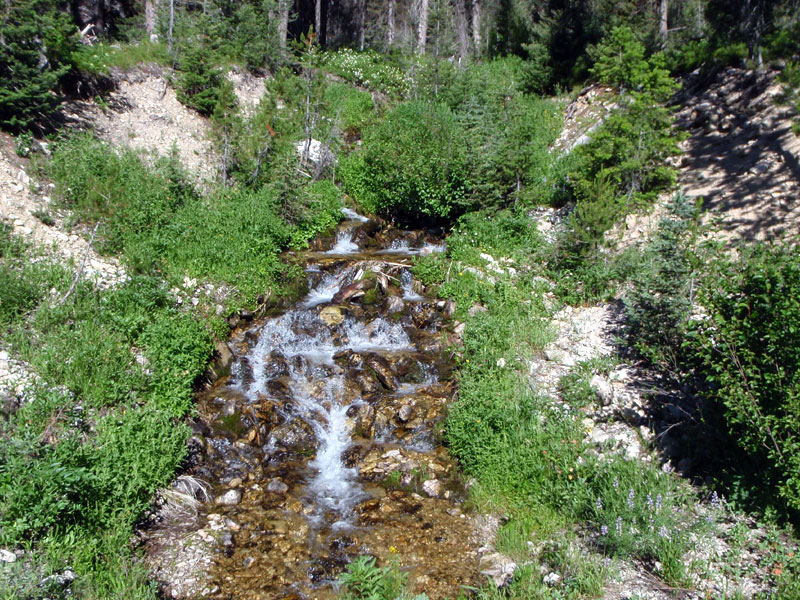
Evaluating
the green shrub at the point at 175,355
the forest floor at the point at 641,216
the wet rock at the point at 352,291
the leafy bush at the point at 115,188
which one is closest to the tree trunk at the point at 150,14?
the forest floor at the point at 641,216

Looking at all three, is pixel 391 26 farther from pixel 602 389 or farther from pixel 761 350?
pixel 761 350

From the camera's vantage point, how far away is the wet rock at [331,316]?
11000 millimetres

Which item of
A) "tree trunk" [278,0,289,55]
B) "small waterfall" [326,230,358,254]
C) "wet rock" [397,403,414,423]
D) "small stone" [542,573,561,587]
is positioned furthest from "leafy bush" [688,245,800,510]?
"tree trunk" [278,0,289,55]

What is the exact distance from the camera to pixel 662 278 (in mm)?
8000

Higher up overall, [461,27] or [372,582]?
[461,27]

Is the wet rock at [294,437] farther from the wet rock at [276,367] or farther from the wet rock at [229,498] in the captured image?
the wet rock at [276,367]

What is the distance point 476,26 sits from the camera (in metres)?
31.7

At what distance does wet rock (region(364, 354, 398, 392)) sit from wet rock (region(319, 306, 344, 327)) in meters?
1.28

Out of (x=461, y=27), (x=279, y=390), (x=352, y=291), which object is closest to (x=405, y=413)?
(x=279, y=390)

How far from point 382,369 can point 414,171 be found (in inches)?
259

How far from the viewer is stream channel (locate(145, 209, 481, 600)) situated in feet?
20.7

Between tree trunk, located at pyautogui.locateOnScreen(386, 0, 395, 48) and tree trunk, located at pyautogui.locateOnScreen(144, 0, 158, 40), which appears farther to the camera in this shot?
tree trunk, located at pyautogui.locateOnScreen(386, 0, 395, 48)

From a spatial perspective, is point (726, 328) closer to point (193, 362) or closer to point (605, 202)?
point (605, 202)

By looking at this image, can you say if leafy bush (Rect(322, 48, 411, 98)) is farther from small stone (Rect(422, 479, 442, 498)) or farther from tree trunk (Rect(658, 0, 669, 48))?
small stone (Rect(422, 479, 442, 498))
